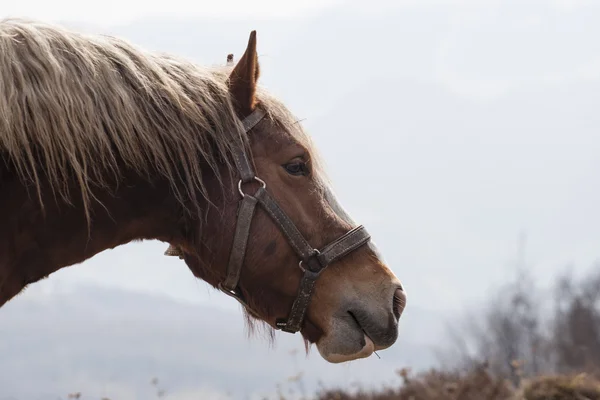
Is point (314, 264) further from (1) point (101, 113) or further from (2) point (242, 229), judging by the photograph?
(1) point (101, 113)

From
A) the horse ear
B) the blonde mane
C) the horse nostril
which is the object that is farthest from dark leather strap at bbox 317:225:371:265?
the horse ear

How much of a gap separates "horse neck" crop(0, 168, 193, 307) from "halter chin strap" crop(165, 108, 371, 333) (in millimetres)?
310

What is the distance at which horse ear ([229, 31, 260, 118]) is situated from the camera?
3.77 metres

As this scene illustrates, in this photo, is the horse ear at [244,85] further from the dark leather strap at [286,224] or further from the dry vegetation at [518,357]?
the dry vegetation at [518,357]

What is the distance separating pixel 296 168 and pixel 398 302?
2.64ft

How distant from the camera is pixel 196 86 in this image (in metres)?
3.71

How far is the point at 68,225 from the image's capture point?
11.3 ft

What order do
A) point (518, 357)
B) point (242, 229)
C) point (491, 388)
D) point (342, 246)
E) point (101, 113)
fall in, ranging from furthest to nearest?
1. point (518, 357)
2. point (491, 388)
3. point (342, 246)
4. point (242, 229)
5. point (101, 113)

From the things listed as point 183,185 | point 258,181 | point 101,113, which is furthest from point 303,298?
point 101,113

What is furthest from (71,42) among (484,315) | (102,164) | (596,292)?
(596,292)

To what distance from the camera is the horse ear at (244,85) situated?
3.77 metres

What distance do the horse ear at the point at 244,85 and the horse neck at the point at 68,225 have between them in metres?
0.55

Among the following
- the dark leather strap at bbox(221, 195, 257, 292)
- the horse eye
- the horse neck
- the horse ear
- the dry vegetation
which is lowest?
the dry vegetation

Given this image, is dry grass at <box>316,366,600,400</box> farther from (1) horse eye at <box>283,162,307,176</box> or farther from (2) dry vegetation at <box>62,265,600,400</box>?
(1) horse eye at <box>283,162,307,176</box>
